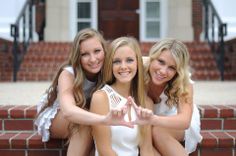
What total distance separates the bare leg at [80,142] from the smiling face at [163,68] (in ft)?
1.73

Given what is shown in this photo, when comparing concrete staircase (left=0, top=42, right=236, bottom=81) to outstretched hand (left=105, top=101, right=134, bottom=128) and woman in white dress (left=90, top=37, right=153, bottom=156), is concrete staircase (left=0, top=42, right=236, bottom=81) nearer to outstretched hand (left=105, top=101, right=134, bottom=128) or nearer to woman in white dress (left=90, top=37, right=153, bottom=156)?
woman in white dress (left=90, top=37, right=153, bottom=156)

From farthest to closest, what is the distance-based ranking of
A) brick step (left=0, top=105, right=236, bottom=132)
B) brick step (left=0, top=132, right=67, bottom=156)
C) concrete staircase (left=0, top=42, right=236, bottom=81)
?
concrete staircase (left=0, top=42, right=236, bottom=81), brick step (left=0, top=105, right=236, bottom=132), brick step (left=0, top=132, right=67, bottom=156)

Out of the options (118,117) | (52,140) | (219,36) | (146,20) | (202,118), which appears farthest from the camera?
(146,20)

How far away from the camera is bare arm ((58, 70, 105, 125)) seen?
7.74 feet

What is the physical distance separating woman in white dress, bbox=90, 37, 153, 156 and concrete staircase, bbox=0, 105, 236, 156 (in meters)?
0.52

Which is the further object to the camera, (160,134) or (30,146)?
(30,146)

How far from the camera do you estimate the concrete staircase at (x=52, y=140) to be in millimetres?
2889

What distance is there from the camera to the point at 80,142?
99.7 inches

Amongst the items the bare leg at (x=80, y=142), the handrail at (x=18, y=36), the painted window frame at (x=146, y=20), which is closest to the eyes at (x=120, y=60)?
the bare leg at (x=80, y=142)

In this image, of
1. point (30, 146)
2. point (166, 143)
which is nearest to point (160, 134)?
point (166, 143)

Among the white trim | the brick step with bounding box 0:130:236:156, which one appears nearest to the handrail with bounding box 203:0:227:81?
the white trim

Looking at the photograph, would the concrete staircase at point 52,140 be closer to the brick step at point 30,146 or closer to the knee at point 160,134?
the brick step at point 30,146

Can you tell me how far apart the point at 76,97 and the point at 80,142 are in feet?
0.90

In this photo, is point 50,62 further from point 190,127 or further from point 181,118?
point 181,118
